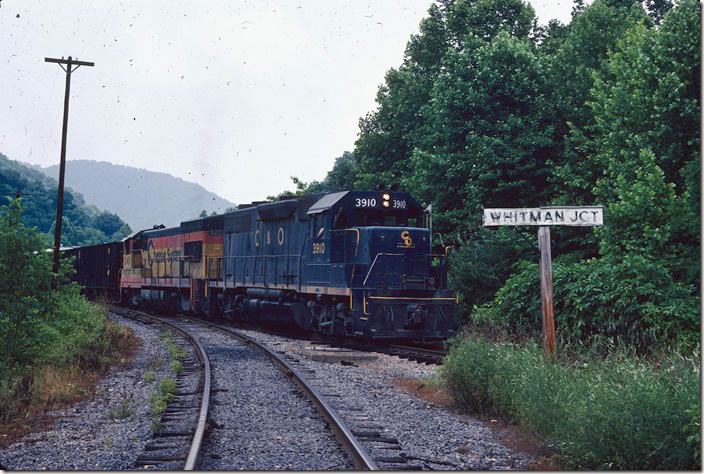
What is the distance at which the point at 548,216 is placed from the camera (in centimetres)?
1023

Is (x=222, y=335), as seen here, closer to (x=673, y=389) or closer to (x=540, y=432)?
(x=540, y=432)

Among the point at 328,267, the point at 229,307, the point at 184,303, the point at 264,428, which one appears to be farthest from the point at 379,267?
the point at 184,303

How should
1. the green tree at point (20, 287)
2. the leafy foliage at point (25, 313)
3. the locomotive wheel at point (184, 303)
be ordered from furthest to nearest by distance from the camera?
the locomotive wheel at point (184, 303) < the green tree at point (20, 287) < the leafy foliage at point (25, 313)

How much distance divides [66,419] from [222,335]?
12919mm

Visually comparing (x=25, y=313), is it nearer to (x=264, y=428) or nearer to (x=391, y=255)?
(x=264, y=428)

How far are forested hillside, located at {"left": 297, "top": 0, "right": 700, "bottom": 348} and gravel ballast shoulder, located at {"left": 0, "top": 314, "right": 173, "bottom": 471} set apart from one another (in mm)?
6192

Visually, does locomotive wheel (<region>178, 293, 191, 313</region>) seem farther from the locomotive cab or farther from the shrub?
the shrub

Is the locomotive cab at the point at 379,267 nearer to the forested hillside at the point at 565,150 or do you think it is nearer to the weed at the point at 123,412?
the forested hillside at the point at 565,150

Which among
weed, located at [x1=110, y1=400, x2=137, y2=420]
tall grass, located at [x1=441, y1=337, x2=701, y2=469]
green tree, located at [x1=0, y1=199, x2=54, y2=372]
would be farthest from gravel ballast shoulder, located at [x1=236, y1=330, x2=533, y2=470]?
green tree, located at [x1=0, y1=199, x2=54, y2=372]

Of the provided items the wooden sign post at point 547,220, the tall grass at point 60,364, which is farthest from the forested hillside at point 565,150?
the tall grass at point 60,364

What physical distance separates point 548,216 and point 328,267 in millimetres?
9927

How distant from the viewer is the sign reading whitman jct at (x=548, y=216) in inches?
397

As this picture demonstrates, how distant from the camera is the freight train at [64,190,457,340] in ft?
59.8

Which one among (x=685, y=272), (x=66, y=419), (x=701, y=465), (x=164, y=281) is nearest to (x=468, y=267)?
(x=685, y=272)
